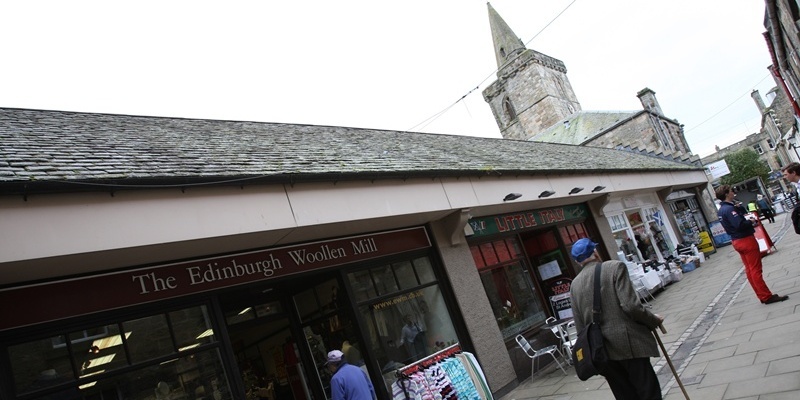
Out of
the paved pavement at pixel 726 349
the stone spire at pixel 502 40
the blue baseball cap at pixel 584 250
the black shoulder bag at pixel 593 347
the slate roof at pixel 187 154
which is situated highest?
the stone spire at pixel 502 40

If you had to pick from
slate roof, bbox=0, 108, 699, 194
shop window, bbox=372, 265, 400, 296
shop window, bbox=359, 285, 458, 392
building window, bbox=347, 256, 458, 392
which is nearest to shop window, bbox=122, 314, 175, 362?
slate roof, bbox=0, 108, 699, 194

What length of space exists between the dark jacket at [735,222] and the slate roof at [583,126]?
33.5m

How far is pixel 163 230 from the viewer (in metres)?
5.18

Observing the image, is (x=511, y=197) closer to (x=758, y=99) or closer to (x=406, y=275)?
(x=406, y=275)

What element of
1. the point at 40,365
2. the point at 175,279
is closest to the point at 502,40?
the point at 175,279

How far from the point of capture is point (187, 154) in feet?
22.9

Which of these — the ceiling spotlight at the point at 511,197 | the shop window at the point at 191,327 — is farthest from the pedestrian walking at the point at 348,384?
the ceiling spotlight at the point at 511,197

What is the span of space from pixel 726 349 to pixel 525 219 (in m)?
5.66

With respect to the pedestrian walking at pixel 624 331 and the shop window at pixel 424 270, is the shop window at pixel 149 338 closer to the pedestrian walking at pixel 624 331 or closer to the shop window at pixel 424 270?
the shop window at pixel 424 270

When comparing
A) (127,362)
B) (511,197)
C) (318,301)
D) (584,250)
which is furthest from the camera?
(511,197)

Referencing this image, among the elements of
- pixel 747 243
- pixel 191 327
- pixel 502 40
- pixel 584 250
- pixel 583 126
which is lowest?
pixel 747 243

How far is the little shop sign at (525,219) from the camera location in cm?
1047

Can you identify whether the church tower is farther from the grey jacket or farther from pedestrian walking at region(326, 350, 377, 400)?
the grey jacket

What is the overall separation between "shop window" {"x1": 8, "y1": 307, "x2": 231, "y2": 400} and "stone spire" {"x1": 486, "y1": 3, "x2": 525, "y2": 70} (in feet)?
166
